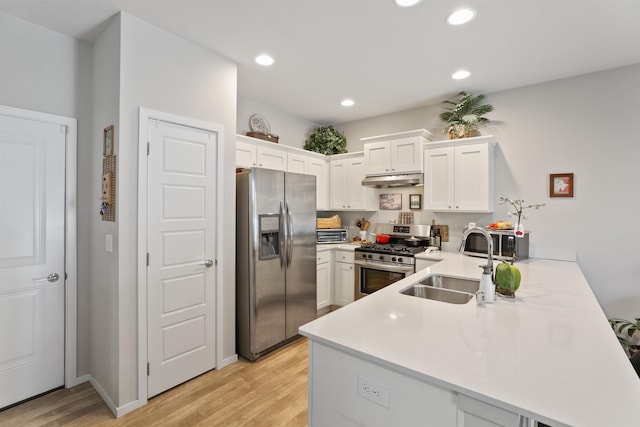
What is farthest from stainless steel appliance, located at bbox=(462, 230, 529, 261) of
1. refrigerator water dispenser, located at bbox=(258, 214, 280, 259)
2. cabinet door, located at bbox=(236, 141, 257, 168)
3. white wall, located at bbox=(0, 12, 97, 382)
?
white wall, located at bbox=(0, 12, 97, 382)

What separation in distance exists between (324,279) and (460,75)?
9.35 ft

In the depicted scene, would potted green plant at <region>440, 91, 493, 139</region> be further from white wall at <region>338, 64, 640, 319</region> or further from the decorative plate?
the decorative plate

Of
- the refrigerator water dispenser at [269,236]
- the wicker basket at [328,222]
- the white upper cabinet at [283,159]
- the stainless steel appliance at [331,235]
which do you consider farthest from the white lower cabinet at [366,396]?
the wicker basket at [328,222]

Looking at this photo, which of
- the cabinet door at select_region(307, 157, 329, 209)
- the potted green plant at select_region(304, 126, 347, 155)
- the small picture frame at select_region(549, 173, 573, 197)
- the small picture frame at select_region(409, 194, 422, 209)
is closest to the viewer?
the small picture frame at select_region(549, 173, 573, 197)

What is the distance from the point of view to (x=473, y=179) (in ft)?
11.5

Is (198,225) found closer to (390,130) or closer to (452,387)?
(452,387)

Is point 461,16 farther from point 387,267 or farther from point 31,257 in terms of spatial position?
point 31,257

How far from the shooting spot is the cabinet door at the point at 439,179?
3.64 meters

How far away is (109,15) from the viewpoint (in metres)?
2.22

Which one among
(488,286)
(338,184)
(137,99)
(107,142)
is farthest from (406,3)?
(338,184)

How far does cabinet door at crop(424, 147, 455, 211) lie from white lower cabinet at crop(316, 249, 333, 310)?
1454 mm

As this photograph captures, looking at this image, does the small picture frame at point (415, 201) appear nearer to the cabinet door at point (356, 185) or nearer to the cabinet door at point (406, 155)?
the cabinet door at point (406, 155)

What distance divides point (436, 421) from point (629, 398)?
1.83ft

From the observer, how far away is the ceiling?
2105 millimetres
